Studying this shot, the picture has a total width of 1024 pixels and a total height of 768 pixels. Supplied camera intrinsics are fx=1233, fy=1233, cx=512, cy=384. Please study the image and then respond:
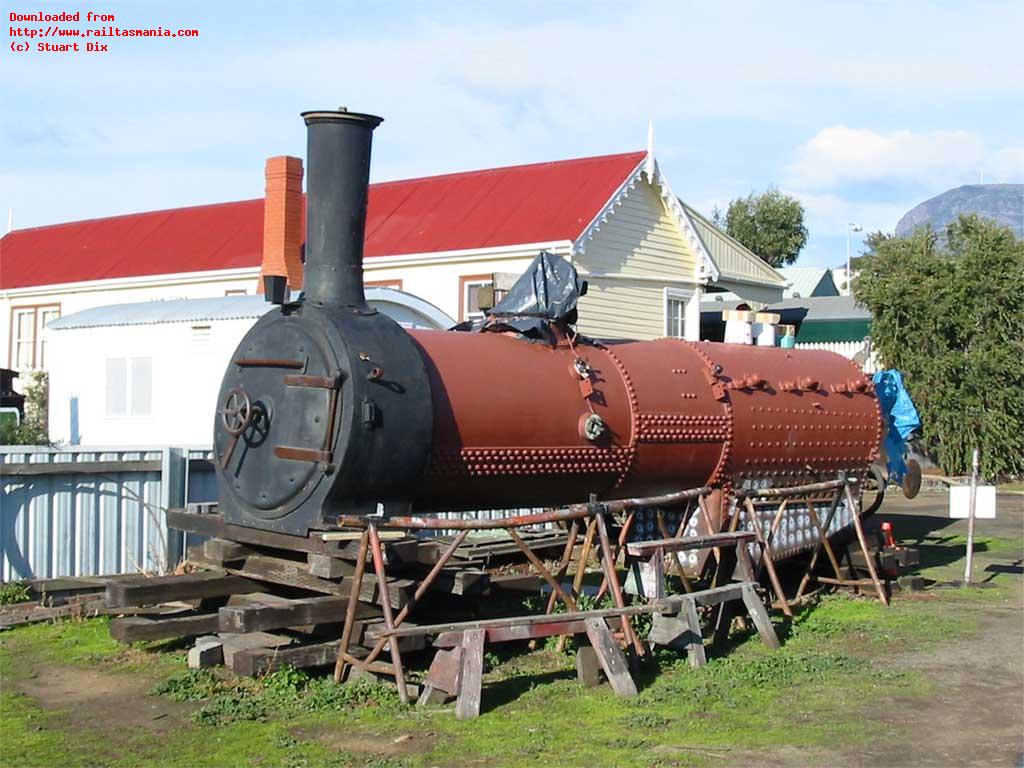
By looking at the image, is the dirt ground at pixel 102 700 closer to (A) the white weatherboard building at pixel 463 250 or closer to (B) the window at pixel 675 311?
(A) the white weatherboard building at pixel 463 250

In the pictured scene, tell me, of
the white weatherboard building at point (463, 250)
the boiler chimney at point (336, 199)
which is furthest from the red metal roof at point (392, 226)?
the boiler chimney at point (336, 199)

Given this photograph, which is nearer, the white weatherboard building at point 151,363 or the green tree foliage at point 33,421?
the white weatherboard building at point 151,363

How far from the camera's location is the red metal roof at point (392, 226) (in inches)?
845

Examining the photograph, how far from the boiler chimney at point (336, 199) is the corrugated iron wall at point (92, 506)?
3.14 meters

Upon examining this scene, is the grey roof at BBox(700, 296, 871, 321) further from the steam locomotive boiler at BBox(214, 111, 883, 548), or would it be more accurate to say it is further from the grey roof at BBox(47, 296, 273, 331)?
the steam locomotive boiler at BBox(214, 111, 883, 548)

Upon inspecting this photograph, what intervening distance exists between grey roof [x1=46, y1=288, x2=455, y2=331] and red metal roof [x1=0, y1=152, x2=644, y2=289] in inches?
241

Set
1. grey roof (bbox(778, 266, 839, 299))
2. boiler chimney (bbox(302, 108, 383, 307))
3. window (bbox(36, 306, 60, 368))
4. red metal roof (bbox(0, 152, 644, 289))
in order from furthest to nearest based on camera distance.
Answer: grey roof (bbox(778, 266, 839, 299)) → window (bbox(36, 306, 60, 368)) → red metal roof (bbox(0, 152, 644, 289)) → boiler chimney (bbox(302, 108, 383, 307))

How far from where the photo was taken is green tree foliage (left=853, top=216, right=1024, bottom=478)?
24422 millimetres

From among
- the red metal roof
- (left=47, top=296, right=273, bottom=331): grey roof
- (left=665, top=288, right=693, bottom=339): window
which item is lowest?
(left=47, top=296, right=273, bottom=331): grey roof

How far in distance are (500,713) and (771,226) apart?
51.6 m

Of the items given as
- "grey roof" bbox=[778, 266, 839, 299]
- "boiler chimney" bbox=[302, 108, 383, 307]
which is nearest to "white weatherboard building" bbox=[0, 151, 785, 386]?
"boiler chimney" bbox=[302, 108, 383, 307]

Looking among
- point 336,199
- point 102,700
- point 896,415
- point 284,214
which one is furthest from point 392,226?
point 102,700

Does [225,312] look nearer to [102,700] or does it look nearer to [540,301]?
[540,301]

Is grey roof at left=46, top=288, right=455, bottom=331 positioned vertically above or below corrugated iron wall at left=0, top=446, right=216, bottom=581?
above
